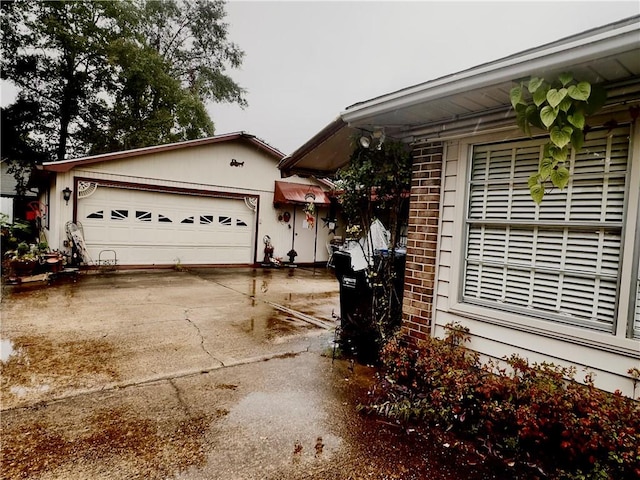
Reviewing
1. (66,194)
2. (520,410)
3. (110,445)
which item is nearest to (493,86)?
(520,410)

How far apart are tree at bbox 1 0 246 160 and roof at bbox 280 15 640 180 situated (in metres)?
16.8

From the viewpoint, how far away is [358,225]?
4242 millimetres

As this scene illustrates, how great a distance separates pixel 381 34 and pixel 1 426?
17304 millimetres

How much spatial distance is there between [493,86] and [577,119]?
568mm

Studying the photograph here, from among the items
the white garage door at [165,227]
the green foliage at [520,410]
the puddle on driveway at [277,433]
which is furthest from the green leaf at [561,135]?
the white garage door at [165,227]

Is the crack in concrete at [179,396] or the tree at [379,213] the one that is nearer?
the crack in concrete at [179,396]

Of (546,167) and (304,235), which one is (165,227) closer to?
(304,235)

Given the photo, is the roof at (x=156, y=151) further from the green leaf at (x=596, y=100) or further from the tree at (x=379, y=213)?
the green leaf at (x=596, y=100)

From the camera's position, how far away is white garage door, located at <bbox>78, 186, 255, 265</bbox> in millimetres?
9844

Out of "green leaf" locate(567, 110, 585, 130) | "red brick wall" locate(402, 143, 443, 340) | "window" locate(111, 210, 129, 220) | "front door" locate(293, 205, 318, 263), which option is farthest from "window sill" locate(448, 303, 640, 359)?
"front door" locate(293, 205, 318, 263)

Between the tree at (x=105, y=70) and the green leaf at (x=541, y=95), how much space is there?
18239mm

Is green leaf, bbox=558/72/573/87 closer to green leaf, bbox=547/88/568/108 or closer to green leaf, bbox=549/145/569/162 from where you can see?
green leaf, bbox=547/88/568/108

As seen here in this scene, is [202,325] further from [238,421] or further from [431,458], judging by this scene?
[431,458]

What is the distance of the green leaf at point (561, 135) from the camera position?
2213mm
